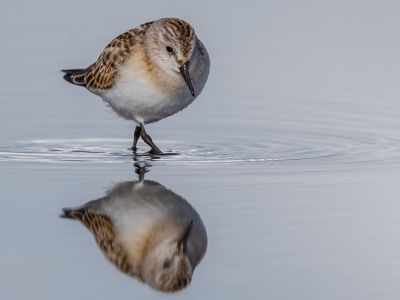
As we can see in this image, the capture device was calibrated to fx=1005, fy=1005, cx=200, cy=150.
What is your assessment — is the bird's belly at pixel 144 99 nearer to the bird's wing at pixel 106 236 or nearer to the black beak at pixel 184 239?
the bird's wing at pixel 106 236

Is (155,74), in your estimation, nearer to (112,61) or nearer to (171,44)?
(171,44)

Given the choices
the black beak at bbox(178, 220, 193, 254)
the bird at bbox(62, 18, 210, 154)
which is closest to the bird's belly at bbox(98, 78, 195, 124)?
the bird at bbox(62, 18, 210, 154)

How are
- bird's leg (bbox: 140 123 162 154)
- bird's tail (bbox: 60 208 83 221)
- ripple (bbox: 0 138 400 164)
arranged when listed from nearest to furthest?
bird's tail (bbox: 60 208 83 221) < ripple (bbox: 0 138 400 164) < bird's leg (bbox: 140 123 162 154)

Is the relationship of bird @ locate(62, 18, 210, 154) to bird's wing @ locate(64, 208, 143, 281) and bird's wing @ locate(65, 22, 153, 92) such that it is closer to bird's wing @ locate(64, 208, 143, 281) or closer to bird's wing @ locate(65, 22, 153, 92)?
bird's wing @ locate(65, 22, 153, 92)

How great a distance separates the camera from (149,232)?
6316 millimetres

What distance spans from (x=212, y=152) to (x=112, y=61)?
4.61ft

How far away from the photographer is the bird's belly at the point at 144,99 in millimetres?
9141

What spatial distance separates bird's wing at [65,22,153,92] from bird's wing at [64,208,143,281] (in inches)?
116

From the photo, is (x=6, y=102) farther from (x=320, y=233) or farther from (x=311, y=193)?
(x=320, y=233)

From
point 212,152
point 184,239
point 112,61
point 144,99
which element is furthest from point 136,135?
point 184,239

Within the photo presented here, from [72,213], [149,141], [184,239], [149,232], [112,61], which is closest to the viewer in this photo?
[184,239]

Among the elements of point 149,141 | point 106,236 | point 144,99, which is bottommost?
point 106,236

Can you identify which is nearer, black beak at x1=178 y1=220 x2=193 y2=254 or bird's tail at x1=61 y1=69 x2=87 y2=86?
black beak at x1=178 y1=220 x2=193 y2=254

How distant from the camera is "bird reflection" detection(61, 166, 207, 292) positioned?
19.0ft
